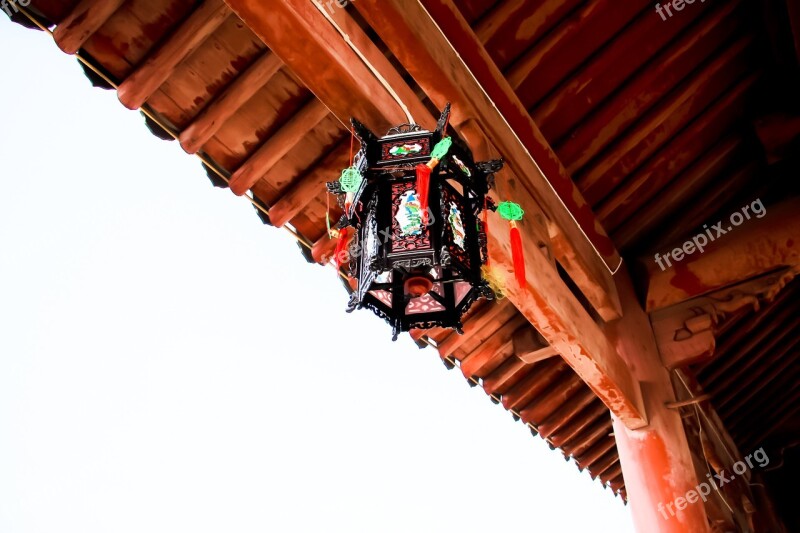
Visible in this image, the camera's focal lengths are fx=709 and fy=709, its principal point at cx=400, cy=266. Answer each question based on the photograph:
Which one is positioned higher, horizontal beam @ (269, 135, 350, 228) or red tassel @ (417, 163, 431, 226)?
horizontal beam @ (269, 135, 350, 228)

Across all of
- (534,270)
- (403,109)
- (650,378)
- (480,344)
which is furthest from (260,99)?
(650,378)

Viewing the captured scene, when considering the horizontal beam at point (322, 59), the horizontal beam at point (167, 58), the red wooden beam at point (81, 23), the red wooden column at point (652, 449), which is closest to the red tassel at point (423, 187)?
the horizontal beam at point (322, 59)

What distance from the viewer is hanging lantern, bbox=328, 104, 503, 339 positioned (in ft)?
7.75

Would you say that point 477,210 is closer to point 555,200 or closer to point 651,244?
point 555,200

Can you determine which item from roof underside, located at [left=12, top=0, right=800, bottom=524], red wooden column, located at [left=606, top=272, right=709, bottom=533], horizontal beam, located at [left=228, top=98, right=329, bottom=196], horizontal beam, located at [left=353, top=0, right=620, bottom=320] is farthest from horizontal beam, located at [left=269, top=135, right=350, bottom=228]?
red wooden column, located at [left=606, top=272, right=709, bottom=533]

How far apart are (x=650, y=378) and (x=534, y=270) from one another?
4.93 feet

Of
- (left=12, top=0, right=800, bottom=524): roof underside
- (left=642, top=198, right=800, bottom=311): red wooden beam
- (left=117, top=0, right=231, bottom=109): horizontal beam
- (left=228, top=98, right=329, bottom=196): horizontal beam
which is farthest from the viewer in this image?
(left=642, top=198, right=800, bottom=311): red wooden beam

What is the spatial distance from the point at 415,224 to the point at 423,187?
0.13m

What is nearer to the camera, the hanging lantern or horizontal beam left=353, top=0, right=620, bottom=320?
the hanging lantern

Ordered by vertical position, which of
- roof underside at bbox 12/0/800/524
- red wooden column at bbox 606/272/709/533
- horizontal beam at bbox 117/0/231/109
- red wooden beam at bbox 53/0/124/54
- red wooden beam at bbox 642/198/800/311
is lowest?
red wooden column at bbox 606/272/709/533

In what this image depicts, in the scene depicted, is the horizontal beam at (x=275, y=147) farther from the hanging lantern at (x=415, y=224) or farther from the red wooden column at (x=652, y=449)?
the red wooden column at (x=652, y=449)

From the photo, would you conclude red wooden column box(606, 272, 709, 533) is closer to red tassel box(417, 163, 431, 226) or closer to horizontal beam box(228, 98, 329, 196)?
horizontal beam box(228, 98, 329, 196)

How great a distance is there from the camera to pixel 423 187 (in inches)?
93.7

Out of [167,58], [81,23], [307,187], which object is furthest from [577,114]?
[81,23]
